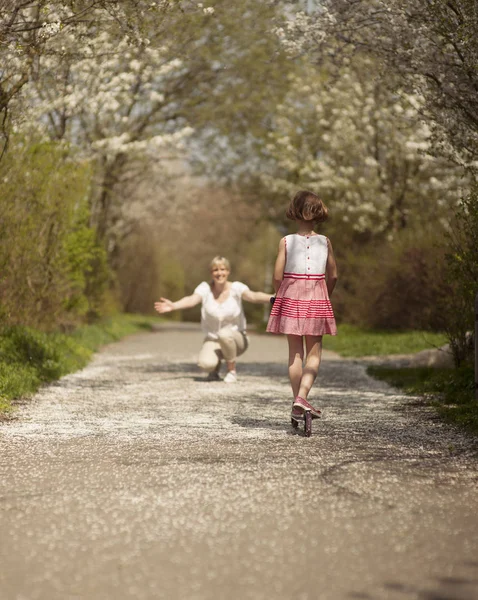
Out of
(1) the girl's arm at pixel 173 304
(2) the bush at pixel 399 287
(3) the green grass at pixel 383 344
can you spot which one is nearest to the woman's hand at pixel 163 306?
(1) the girl's arm at pixel 173 304

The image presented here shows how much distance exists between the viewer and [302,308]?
26.8 feet

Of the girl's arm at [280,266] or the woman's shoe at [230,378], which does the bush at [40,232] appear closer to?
the woman's shoe at [230,378]

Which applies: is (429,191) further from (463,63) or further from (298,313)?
(298,313)

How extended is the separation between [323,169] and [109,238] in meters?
9.28

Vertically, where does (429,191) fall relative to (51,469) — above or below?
above

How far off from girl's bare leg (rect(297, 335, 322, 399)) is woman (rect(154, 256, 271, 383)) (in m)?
4.28

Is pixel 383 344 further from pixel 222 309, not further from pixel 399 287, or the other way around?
pixel 222 309

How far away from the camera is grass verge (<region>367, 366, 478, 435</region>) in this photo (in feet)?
28.2

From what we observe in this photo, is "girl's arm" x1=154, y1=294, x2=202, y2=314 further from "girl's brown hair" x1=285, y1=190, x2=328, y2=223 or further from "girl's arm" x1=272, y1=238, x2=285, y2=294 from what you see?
"girl's brown hair" x1=285, y1=190, x2=328, y2=223

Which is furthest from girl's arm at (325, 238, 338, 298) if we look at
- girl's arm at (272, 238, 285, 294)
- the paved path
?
the paved path

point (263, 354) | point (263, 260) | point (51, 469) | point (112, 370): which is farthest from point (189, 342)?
point (263, 260)

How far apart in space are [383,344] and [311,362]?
11.2 metres

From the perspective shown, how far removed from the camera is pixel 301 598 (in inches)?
146

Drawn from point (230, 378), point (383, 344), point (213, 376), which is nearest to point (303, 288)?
point (230, 378)
